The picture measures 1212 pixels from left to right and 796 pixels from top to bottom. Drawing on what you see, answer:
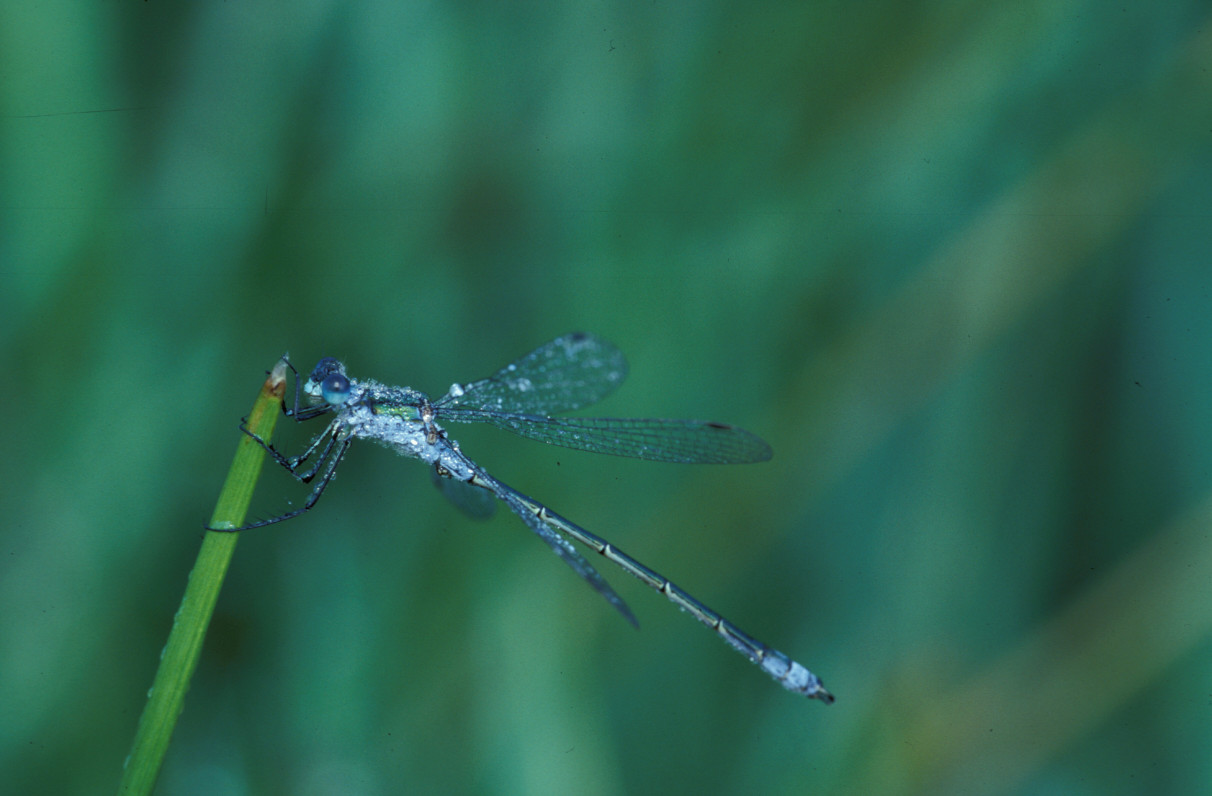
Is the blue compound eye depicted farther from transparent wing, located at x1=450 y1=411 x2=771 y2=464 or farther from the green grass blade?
the green grass blade

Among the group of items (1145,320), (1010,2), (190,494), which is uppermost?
(1010,2)

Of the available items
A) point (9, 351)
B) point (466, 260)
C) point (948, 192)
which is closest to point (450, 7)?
point (466, 260)

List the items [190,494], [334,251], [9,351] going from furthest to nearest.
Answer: [334,251]
[190,494]
[9,351]

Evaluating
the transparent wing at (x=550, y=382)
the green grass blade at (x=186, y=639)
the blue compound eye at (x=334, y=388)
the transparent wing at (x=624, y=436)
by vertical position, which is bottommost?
the green grass blade at (x=186, y=639)

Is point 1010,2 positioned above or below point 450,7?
above

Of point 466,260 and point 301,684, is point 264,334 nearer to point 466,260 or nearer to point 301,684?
point 466,260

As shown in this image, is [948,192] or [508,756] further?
[948,192]

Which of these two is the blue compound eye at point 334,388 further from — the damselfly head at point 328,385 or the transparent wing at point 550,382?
the transparent wing at point 550,382

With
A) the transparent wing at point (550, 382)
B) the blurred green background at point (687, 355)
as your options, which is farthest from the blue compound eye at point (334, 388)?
the transparent wing at point (550, 382)
